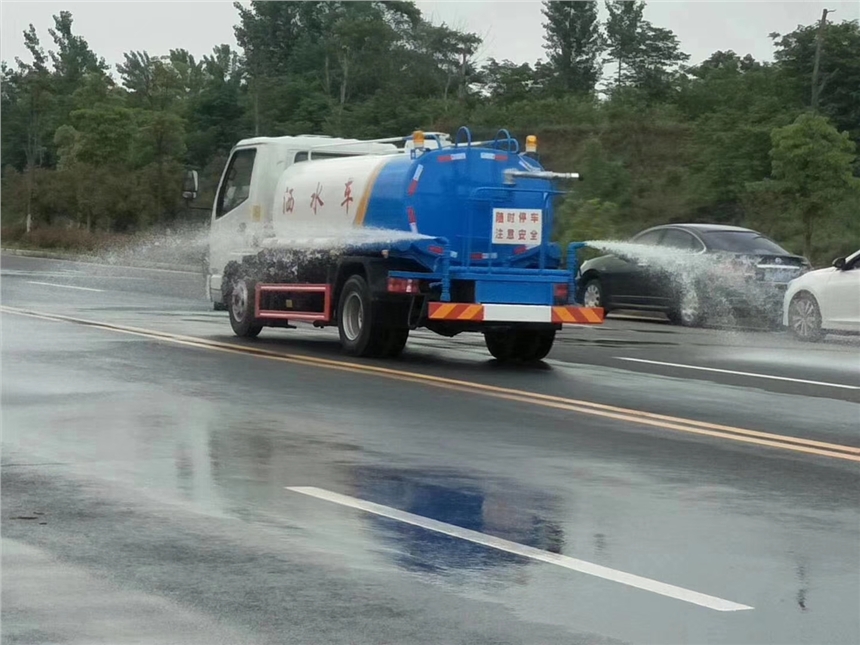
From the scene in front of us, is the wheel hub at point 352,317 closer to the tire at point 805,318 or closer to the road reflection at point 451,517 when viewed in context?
the tire at point 805,318

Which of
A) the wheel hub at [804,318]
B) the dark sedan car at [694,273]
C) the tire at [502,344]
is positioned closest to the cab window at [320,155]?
the tire at [502,344]

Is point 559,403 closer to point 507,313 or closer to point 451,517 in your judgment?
point 507,313

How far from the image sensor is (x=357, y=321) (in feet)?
57.0

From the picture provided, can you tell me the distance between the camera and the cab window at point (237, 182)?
67.3ft

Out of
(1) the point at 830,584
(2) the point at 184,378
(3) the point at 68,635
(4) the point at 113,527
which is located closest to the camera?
(3) the point at 68,635

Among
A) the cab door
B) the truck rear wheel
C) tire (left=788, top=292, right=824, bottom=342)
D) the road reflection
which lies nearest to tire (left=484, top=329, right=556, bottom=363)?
the truck rear wheel

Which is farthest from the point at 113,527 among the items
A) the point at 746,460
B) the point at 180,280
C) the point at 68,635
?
the point at 180,280

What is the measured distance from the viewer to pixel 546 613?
6.20 metres

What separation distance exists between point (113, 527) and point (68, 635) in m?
1.94

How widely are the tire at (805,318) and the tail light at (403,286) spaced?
727 cm

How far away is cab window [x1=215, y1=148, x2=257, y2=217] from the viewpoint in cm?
2050

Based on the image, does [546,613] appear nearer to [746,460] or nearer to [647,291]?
[746,460]

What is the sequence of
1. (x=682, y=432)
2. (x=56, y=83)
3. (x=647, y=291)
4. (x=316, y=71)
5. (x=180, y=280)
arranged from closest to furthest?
1. (x=682, y=432)
2. (x=647, y=291)
3. (x=180, y=280)
4. (x=316, y=71)
5. (x=56, y=83)

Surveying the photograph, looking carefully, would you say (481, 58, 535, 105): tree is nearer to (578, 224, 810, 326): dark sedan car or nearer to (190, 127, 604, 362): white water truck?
(578, 224, 810, 326): dark sedan car
